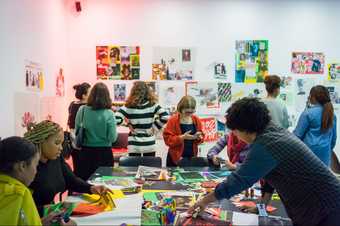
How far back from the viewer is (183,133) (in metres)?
3.40

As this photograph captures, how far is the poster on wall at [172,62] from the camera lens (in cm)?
477

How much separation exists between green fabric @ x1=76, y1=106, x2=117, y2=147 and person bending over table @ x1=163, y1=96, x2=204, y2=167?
1.82 ft

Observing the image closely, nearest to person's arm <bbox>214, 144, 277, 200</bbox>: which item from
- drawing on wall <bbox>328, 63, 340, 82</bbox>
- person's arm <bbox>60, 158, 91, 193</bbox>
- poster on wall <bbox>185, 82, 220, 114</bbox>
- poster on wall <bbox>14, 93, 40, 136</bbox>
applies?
person's arm <bbox>60, 158, 91, 193</bbox>

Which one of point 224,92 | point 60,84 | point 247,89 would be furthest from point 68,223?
point 247,89

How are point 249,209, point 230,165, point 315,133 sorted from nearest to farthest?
1. point 249,209
2. point 230,165
3. point 315,133

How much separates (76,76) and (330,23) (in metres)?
3.63

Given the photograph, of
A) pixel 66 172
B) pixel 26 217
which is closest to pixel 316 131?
pixel 66 172

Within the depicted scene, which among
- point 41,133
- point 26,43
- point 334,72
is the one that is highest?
point 26,43

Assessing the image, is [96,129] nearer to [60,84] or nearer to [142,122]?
[142,122]

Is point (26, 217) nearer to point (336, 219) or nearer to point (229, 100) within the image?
point (336, 219)

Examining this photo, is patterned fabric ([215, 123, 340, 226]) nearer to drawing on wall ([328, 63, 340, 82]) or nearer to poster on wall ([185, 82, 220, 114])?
poster on wall ([185, 82, 220, 114])

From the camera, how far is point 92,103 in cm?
340

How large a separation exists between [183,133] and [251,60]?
1.97 meters

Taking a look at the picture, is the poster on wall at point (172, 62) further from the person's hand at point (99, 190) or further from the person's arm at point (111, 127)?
the person's hand at point (99, 190)
